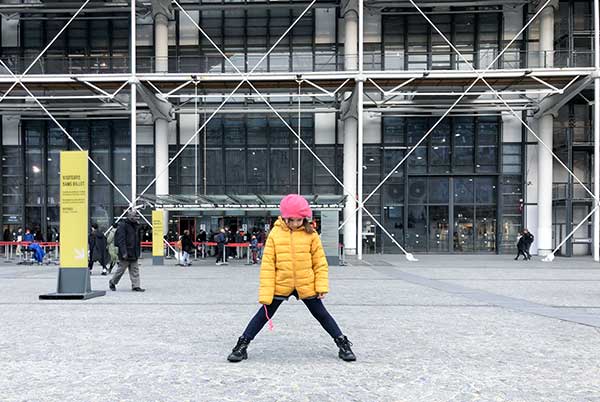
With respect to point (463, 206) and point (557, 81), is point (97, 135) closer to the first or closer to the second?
point (463, 206)

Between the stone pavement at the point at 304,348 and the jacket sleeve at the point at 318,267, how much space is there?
0.80 meters

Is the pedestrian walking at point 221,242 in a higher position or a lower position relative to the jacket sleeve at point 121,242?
lower

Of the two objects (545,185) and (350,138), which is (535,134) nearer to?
(545,185)

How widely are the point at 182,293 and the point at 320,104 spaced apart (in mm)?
17330

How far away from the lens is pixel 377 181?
1059 inches

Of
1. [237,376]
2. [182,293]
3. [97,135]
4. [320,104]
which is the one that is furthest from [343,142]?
[237,376]

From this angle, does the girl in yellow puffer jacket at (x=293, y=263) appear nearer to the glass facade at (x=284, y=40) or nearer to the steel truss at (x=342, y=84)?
the steel truss at (x=342, y=84)

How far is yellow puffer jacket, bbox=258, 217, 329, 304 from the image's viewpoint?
516 centimetres

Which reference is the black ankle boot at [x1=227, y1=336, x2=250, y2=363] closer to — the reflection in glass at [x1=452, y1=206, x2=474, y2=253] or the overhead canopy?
the overhead canopy

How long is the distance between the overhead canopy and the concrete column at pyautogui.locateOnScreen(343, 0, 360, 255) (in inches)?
135

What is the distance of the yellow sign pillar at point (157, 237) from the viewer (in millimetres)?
19531

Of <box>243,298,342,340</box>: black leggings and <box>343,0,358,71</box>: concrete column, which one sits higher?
<box>343,0,358,71</box>: concrete column

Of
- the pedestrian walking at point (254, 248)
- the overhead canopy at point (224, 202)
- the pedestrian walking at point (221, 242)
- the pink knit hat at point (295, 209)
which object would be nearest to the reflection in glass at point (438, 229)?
the overhead canopy at point (224, 202)

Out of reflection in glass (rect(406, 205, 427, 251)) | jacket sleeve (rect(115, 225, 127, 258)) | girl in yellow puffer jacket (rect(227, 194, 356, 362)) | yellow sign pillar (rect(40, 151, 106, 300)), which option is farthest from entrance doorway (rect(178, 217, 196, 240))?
girl in yellow puffer jacket (rect(227, 194, 356, 362))
